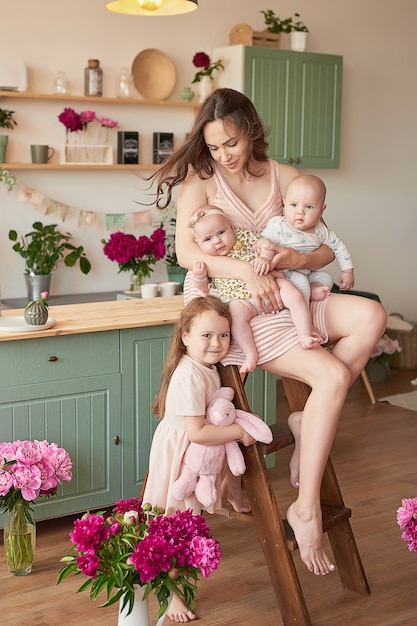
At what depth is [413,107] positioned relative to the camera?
22.6ft

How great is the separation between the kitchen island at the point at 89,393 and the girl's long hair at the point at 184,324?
0.71m

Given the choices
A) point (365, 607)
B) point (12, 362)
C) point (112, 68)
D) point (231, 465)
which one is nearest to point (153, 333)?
point (12, 362)

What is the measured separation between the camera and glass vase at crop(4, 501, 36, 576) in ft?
10.5

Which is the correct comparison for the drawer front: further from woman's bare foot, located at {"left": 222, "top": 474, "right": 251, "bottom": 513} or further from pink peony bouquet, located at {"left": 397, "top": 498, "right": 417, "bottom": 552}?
pink peony bouquet, located at {"left": 397, "top": 498, "right": 417, "bottom": 552}

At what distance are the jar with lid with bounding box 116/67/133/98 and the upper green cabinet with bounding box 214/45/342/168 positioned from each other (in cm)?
64

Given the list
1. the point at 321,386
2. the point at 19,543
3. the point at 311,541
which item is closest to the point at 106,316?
the point at 19,543

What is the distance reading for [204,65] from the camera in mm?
5711

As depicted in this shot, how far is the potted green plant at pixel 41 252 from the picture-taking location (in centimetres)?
525

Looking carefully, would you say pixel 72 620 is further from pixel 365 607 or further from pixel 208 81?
pixel 208 81

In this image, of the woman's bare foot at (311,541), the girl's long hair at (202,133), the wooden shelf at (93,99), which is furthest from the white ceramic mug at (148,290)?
the woman's bare foot at (311,541)

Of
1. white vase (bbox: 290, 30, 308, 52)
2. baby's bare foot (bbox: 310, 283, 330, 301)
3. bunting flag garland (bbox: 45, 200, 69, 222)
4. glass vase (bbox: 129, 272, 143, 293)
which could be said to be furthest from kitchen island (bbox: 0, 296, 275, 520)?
white vase (bbox: 290, 30, 308, 52)

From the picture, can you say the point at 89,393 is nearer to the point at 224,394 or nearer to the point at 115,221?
the point at 224,394

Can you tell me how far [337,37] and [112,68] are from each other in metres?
1.78

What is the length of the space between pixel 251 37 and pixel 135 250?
5.33ft
